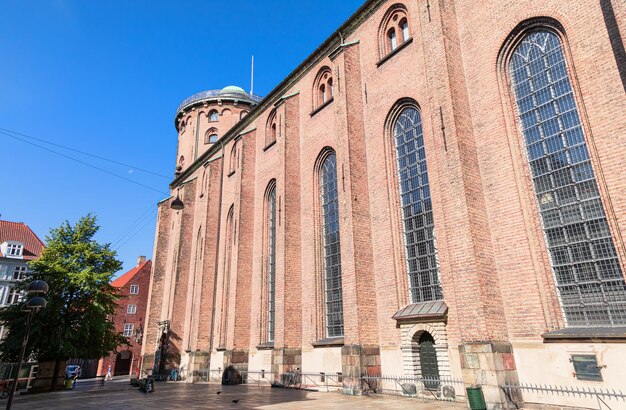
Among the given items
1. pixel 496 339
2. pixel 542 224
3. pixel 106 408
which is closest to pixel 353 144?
pixel 542 224

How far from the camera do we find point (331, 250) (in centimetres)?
1711

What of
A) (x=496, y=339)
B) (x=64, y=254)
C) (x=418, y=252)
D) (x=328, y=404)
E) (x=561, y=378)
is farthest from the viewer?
(x=64, y=254)

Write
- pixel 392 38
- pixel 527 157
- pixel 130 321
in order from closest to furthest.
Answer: pixel 527 157 → pixel 392 38 → pixel 130 321

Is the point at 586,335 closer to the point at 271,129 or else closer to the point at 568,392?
the point at 568,392

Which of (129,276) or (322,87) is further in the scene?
(129,276)

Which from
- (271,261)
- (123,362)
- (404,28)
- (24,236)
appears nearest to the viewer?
(404,28)

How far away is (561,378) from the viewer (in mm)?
9297

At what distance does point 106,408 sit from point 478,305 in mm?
10575

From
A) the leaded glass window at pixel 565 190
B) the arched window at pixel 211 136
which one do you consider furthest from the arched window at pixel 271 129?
the leaded glass window at pixel 565 190

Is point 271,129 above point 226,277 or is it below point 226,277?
above

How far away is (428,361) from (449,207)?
15.5ft

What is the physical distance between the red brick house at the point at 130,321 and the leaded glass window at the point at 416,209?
36030mm

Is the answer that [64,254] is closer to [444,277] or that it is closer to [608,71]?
[444,277]

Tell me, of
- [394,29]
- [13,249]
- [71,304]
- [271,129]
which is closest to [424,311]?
[394,29]
